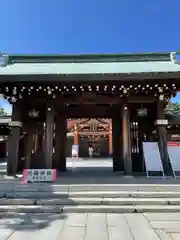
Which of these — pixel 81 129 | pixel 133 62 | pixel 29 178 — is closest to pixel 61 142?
pixel 29 178

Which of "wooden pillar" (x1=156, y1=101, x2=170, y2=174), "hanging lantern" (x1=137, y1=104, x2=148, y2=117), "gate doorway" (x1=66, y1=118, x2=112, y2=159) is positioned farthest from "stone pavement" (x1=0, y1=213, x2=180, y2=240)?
"gate doorway" (x1=66, y1=118, x2=112, y2=159)

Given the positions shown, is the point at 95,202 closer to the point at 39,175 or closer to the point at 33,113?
the point at 39,175

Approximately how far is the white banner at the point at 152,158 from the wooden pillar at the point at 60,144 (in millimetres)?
3862

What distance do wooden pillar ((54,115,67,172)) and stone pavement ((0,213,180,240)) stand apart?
515cm

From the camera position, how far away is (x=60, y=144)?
10.3 m

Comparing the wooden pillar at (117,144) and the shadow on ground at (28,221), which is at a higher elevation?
the wooden pillar at (117,144)

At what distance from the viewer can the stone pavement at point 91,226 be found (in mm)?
3785

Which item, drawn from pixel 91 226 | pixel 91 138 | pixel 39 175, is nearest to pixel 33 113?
pixel 39 175

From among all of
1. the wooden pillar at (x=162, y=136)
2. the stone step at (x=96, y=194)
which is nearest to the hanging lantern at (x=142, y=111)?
the wooden pillar at (x=162, y=136)

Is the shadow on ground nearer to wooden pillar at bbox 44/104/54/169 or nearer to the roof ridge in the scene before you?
wooden pillar at bbox 44/104/54/169

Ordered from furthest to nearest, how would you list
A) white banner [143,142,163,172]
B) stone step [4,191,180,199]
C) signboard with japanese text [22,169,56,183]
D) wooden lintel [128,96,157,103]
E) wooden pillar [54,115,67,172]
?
1. wooden pillar [54,115,67,172]
2. wooden lintel [128,96,157,103]
3. white banner [143,142,163,172]
4. signboard with japanese text [22,169,56,183]
5. stone step [4,191,180,199]

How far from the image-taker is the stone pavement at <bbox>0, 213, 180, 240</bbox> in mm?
3785

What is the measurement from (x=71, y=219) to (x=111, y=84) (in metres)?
4.65

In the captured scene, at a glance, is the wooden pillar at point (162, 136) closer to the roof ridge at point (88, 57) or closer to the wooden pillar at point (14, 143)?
the roof ridge at point (88, 57)
